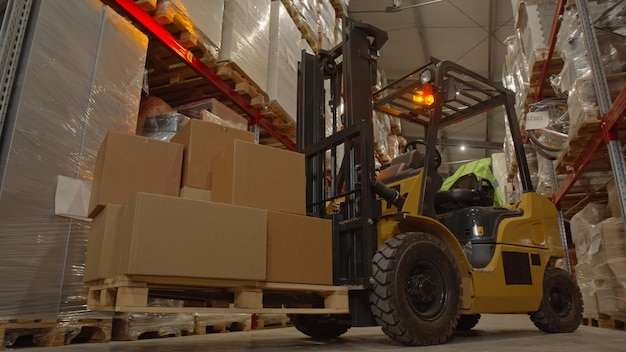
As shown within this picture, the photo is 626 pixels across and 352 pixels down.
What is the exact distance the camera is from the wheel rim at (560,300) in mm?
4089

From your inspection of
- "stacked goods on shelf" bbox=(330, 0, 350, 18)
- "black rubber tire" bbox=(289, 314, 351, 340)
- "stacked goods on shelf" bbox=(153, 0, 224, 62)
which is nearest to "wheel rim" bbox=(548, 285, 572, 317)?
"black rubber tire" bbox=(289, 314, 351, 340)

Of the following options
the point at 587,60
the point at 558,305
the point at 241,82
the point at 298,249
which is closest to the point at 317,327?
the point at 298,249

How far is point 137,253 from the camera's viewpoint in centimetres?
199

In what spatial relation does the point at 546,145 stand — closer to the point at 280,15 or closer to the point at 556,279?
the point at 556,279

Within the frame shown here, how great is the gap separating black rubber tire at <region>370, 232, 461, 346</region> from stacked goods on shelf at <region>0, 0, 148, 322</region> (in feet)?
6.65

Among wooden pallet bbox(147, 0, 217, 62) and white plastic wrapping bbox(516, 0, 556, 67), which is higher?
white plastic wrapping bbox(516, 0, 556, 67)

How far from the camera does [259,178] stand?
2590 mm

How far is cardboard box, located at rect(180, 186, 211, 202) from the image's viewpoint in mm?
2684

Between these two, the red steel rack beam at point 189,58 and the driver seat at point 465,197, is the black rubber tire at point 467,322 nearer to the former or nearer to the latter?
the driver seat at point 465,197

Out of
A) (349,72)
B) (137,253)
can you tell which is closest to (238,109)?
(349,72)

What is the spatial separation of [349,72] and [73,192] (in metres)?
2.04

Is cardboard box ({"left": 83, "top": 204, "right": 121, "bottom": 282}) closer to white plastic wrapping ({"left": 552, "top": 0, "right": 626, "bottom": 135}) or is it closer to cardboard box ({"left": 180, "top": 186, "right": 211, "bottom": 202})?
cardboard box ({"left": 180, "top": 186, "right": 211, "bottom": 202})

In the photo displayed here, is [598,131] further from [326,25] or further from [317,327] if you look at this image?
[326,25]

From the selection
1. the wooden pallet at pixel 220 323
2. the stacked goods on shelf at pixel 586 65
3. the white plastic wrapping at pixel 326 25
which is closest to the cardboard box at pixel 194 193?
the wooden pallet at pixel 220 323
